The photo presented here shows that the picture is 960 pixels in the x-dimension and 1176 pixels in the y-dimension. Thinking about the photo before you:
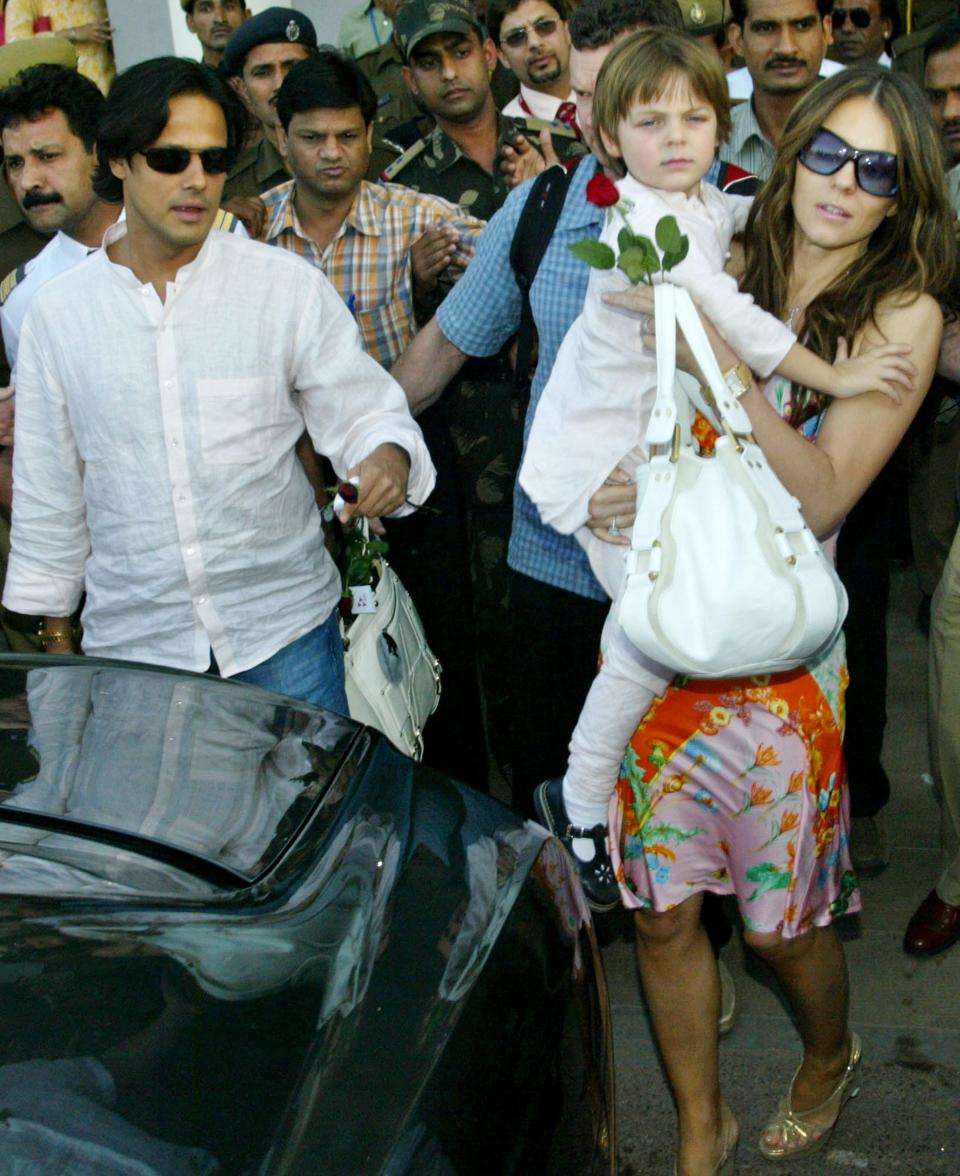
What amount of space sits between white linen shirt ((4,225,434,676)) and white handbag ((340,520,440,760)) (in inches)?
8.2

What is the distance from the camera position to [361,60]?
23.5 feet

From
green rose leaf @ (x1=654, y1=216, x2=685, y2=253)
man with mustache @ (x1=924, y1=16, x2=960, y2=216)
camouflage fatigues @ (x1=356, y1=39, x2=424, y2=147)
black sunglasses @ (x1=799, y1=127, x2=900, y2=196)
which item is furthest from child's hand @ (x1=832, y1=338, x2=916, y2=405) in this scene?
camouflage fatigues @ (x1=356, y1=39, x2=424, y2=147)

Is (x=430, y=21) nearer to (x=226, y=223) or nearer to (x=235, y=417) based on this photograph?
(x=226, y=223)

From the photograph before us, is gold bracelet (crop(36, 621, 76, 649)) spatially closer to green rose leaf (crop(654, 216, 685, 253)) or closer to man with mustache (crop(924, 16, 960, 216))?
green rose leaf (crop(654, 216, 685, 253))

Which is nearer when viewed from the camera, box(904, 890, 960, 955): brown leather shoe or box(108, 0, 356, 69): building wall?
box(904, 890, 960, 955): brown leather shoe

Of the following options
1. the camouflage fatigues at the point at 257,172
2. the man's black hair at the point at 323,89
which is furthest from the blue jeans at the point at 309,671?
the camouflage fatigues at the point at 257,172

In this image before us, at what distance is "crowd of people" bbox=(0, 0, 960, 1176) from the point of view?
277cm

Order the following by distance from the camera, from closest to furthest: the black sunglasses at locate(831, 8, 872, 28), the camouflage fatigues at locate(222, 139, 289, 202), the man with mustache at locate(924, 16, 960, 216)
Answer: the man with mustache at locate(924, 16, 960, 216)
the black sunglasses at locate(831, 8, 872, 28)
the camouflage fatigues at locate(222, 139, 289, 202)

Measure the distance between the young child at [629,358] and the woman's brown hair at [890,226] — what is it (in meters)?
0.07

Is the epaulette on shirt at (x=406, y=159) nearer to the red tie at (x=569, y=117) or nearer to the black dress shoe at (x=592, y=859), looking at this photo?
the red tie at (x=569, y=117)

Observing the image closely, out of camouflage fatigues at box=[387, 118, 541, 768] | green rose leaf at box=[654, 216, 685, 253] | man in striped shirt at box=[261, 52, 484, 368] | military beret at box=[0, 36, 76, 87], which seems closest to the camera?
green rose leaf at box=[654, 216, 685, 253]

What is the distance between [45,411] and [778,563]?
64.5 inches

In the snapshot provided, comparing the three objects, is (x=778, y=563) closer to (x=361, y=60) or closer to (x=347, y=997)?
(x=347, y=997)

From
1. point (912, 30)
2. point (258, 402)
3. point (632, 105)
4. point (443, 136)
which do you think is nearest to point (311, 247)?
point (443, 136)
